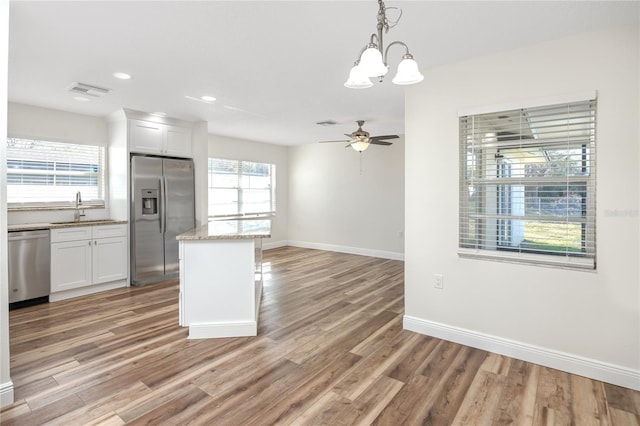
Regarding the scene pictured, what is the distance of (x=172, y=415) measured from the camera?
77.7 inches

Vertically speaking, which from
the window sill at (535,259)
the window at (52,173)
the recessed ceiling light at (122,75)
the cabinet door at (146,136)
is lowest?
the window sill at (535,259)

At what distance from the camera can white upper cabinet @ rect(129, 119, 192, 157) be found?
478 centimetres

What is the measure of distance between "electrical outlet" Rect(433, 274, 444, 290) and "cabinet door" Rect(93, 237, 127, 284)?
4130mm

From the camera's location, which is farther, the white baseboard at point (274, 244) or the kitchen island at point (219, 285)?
the white baseboard at point (274, 244)

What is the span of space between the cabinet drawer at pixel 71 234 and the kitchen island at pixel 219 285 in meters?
2.20

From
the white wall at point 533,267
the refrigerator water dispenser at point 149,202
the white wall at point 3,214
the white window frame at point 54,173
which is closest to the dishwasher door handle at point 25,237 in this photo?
the white window frame at point 54,173

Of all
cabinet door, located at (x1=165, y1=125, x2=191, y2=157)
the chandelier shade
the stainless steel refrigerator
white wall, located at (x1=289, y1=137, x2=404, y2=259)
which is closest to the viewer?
the chandelier shade

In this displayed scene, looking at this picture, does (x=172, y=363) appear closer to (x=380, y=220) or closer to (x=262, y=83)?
(x=262, y=83)

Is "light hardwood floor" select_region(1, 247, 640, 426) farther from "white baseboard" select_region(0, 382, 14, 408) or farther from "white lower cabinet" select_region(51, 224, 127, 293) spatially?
"white lower cabinet" select_region(51, 224, 127, 293)

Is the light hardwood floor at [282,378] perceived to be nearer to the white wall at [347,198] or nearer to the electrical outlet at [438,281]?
the electrical outlet at [438,281]

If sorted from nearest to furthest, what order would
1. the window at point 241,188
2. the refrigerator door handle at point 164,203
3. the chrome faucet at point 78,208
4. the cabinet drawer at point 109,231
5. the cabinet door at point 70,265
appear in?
1. the cabinet door at point 70,265
2. the cabinet drawer at point 109,231
3. the chrome faucet at point 78,208
4. the refrigerator door handle at point 164,203
5. the window at point 241,188

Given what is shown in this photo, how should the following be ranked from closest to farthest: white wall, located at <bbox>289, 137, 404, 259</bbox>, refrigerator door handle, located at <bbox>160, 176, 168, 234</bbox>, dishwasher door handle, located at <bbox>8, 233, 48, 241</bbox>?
dishwasher door handle, located at <bbox>8, 233, 48, 241</bbox> < refrigerator door handle, located at <bbox>160, 176, 168, 234</bbox> < white wall, located at <bbox>289, 137, 404, 259</bbox>

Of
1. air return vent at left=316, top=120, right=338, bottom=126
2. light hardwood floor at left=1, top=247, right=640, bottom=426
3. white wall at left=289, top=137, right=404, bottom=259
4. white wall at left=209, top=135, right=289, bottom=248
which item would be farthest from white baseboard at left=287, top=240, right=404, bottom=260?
light hardwood floor at left=1, top=247, right=640, bottom=426

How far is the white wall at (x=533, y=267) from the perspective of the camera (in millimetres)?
2293
